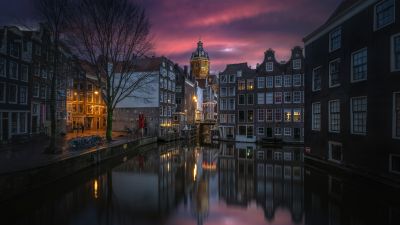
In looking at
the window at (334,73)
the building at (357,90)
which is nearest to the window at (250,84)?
the building at (357,90)

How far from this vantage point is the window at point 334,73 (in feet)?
74.9

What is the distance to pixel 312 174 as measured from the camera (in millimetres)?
21859

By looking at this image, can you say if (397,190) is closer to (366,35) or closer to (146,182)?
(366,35)

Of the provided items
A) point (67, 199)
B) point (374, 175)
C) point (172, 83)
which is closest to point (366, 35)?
point (374, 175)

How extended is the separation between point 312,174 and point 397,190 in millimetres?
6702

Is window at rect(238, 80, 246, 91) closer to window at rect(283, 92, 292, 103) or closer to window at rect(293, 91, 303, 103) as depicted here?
window at rect(283, 92, 292, 103)

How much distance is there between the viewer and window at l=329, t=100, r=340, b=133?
74.3 feet

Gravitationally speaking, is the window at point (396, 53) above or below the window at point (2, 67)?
below

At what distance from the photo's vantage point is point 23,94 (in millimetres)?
32969

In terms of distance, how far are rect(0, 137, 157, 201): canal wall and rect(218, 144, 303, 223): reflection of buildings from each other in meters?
10.3

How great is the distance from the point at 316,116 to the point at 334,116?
124 inches

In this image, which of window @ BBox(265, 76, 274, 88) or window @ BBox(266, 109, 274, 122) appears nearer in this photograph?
window @ BBox(266, 109, 274, 122)

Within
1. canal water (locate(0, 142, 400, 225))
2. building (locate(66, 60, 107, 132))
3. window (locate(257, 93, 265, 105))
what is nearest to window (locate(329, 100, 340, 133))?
canal water (locate(0, 142, 400, 225))

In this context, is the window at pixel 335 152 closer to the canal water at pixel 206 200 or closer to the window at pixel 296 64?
the canal water at pixel 206 200
